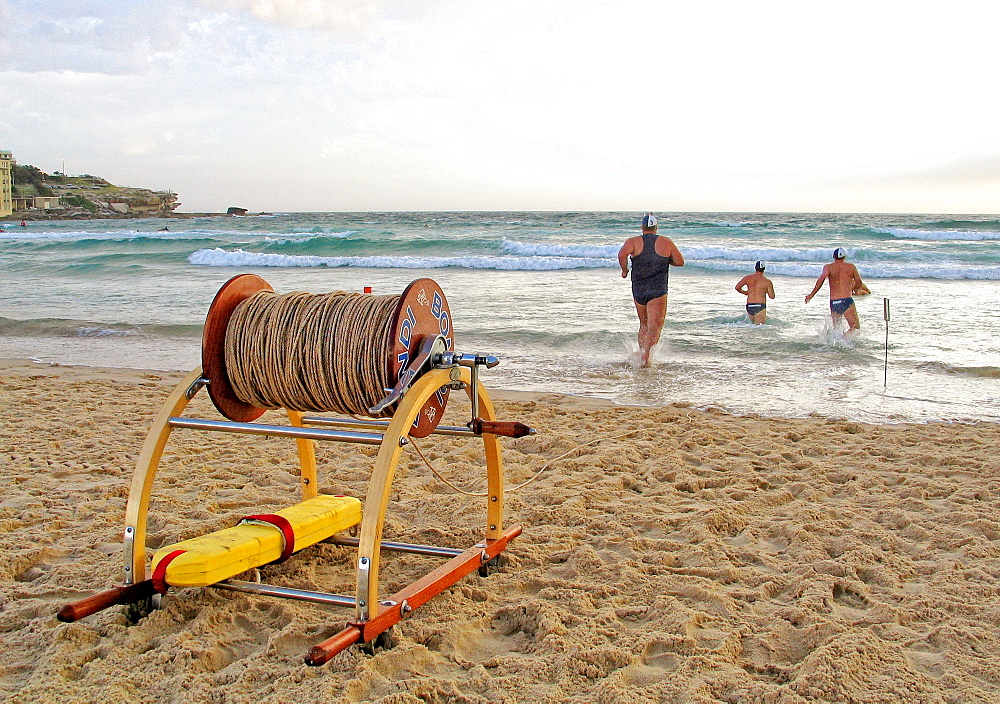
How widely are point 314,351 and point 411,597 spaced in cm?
108

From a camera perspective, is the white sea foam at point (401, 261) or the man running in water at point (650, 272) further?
the white sea foam at point (401, 261)

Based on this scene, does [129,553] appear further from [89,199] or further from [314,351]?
[89,199]

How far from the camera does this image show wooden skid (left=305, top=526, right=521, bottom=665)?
2838 mm

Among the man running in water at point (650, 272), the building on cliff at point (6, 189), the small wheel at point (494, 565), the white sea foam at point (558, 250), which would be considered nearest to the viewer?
the small wheel at point (494, 565)

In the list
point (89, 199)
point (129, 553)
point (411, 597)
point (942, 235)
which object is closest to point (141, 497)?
point (129, 553)

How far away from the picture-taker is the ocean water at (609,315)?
8.88m

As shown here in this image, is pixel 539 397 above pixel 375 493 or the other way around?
the other way around

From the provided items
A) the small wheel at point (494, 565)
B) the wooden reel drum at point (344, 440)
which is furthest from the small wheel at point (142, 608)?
the small wheel at point (494, 565)

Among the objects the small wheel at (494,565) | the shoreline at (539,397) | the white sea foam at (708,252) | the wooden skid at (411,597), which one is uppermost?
the white sea foam at (708,252)

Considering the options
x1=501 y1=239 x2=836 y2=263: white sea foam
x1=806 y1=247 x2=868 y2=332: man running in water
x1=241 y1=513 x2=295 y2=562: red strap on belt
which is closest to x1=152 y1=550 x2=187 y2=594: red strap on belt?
x1=241 y1=513 x2=295 y2=562: red strap on belt

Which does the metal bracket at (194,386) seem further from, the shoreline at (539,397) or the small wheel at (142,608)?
the shoreline at (539,397)

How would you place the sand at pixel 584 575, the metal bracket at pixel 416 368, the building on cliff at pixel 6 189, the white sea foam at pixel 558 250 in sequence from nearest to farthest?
the sand at pixel 584 575 < the metal bracket at pixel 416 368 < the white sea foam at pixel 558 250 < the building on cliff at pixel 6 189

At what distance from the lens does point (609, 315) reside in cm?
1486

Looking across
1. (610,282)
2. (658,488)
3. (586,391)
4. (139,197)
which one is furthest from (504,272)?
(139,197)
